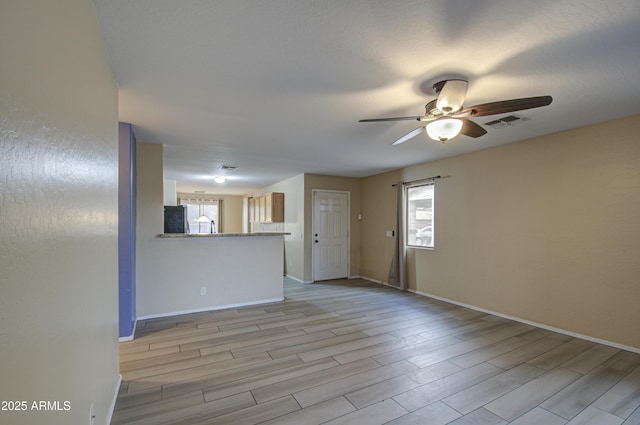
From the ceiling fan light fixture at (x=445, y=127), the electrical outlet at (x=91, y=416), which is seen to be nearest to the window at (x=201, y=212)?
the electrical outlet at (x=91, y=416)

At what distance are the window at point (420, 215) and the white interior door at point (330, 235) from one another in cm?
163

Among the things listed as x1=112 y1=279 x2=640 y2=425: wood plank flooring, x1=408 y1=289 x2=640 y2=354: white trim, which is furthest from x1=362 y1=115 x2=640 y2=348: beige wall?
x1=112 y1=279 x2=640 y2=425: wood plank flooring

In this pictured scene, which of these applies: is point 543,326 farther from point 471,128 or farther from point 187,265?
point 187,265

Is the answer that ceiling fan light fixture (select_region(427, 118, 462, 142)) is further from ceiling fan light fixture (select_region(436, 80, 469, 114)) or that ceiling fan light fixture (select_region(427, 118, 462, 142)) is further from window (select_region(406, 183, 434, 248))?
window (select_region(406, 183, 434, 248))

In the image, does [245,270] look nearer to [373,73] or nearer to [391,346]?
[391,346]

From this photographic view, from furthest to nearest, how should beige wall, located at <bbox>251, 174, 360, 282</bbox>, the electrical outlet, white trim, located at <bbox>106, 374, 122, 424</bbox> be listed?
beige wall, located at <bbox>251, 174, 360, 282</bbox> < white trim, located at <bbox>106, 374, 122, 424</bbox> < the electrical outlet

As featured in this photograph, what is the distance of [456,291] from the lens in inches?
183

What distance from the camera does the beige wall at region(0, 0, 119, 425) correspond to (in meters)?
0.71

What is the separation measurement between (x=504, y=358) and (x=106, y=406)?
3.38 m

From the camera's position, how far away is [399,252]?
18.3ft

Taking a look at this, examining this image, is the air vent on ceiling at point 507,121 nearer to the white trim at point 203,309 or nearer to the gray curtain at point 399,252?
the gray curtain at point 399,252

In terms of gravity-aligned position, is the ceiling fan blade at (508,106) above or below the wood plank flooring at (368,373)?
above

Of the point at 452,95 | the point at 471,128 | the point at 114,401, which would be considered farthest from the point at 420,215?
the point at 114,401

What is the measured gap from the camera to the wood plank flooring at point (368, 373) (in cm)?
201
